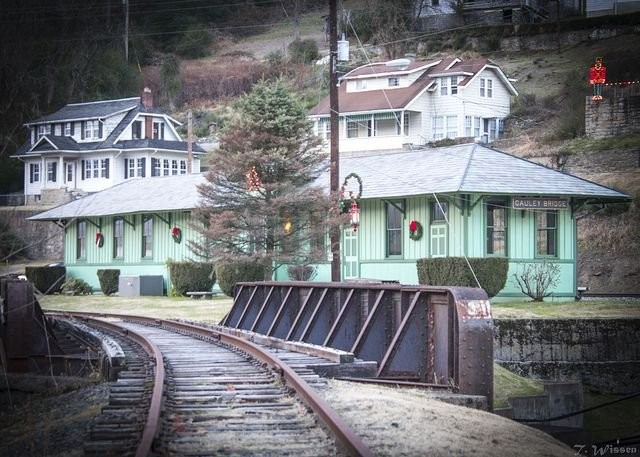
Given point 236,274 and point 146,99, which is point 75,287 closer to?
point 236,274

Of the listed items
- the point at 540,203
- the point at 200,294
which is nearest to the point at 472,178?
the point at 540,203

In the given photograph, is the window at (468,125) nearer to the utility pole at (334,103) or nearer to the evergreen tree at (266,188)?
the evergreen tree at (266,188)

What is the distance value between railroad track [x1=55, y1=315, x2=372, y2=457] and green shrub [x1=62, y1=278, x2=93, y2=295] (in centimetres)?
2820

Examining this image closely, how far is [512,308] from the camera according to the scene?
26.2 meters

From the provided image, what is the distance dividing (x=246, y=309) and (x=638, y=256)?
22737 mm

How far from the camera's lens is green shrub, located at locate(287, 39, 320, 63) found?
86.7m

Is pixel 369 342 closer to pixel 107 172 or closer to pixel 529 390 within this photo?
pixel 529 390

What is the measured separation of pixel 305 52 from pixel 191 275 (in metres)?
52.4

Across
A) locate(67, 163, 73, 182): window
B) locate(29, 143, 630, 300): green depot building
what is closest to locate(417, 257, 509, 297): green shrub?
locate(29, 143, 630, 300): green depot building

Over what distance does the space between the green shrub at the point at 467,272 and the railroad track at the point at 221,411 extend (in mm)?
13947

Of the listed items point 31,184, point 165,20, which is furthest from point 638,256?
point 165,20

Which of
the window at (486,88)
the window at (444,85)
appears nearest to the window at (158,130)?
the window at (444,85)

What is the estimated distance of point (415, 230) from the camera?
3100 cm

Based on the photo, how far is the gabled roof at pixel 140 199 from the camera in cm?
3984
